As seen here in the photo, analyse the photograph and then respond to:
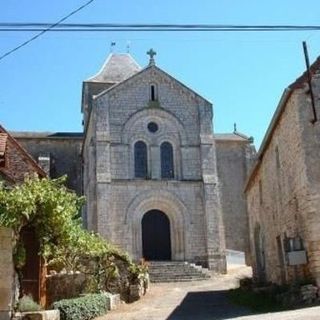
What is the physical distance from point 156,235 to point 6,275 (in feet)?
60.4

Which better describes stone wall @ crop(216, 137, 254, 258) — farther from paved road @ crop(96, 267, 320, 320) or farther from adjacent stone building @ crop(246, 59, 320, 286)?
adjacent stone building @ crop(246, 59, 320, 286)

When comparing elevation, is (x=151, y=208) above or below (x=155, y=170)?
below

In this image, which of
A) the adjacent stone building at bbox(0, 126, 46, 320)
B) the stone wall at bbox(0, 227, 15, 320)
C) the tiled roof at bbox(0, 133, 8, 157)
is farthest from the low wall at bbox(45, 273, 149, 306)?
the tiled roof at bbox(0, 133, 8, 157)

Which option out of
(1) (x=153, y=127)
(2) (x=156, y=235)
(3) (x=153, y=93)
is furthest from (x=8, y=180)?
(3) (x=153, y=93)

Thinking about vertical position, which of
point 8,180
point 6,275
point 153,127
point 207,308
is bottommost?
point 207,308

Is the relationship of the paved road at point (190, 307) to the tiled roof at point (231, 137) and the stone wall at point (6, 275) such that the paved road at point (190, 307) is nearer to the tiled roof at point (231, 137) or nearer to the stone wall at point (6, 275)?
the stone wall at point (6, 275)

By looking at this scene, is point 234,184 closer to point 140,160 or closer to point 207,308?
point 140,160

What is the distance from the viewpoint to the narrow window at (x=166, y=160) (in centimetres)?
3128

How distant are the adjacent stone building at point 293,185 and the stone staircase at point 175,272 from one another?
18.0 ft

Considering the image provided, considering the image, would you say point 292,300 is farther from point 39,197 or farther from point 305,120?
point 39,197

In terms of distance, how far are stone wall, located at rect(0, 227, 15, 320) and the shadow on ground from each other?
14.3 ft

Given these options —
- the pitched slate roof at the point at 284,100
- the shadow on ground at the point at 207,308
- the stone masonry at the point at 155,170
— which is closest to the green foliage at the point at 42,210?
the shadow on ground at the point at 207,308

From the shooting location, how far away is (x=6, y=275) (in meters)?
12.8

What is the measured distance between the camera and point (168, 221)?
3083 cm
